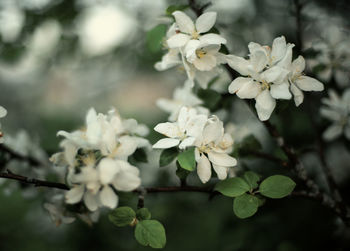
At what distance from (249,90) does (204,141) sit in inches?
6.8

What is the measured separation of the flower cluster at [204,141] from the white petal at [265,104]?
0.10m

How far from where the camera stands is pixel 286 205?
5.47 ft

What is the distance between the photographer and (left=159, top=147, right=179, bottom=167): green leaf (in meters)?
0.85

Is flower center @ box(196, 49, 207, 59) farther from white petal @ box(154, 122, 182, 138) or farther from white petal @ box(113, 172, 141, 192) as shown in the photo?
white petal @ box(113, 172, 141, 192)

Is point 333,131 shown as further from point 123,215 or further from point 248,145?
point 123,215

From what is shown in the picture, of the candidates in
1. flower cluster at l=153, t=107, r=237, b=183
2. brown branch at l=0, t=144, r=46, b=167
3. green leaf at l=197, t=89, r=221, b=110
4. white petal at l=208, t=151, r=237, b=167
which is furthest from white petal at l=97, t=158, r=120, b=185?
brown branch at l=0, t=144, r=46, b=167

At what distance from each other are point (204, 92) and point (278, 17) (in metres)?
1.08

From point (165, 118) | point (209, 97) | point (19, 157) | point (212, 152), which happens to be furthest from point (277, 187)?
point (165, 118)

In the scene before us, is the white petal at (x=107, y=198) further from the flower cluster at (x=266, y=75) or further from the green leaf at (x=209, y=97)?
the green leaf at (x=209, y=97)

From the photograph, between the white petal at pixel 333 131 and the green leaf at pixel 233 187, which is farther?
the white petal at pixel 333 131

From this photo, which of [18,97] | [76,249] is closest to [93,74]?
[18,97]

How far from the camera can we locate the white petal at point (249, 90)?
0.83 m

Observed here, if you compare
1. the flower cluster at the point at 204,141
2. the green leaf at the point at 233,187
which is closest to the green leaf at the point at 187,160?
the flower cluster at the point at 204,141

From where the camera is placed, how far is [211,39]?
2.73ft
